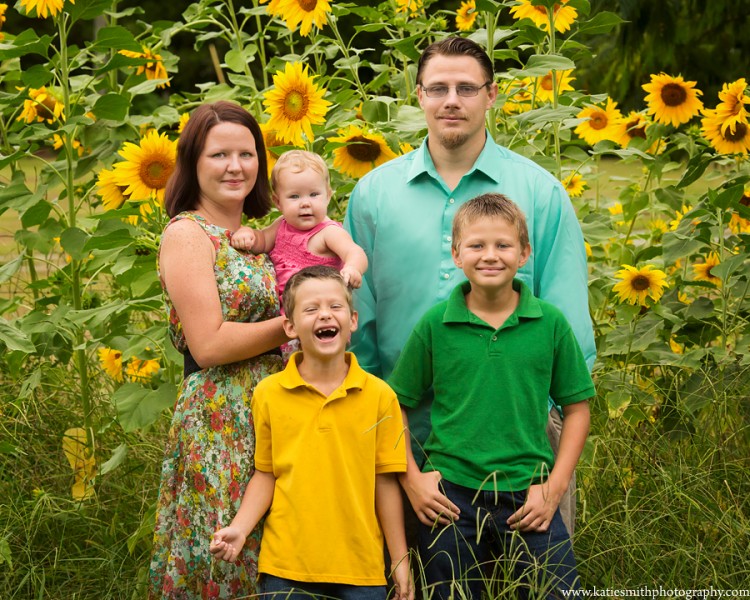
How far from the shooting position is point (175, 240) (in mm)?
2668

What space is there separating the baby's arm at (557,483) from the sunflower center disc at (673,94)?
7.35 feet

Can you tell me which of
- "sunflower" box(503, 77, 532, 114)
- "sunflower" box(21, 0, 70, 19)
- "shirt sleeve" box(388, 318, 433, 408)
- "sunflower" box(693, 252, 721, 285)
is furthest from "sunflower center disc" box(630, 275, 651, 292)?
"sunflower" box(21, 0, 70, 19)

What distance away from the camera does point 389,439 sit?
268 centimetres

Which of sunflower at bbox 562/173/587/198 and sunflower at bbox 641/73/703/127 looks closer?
sunflower at bbox 641/73/703/127

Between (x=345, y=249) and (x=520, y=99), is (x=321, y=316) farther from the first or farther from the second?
(x=520, y=99)

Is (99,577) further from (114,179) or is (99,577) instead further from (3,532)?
(114,179)

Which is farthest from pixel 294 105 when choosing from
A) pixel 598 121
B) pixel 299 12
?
pixel 598 121

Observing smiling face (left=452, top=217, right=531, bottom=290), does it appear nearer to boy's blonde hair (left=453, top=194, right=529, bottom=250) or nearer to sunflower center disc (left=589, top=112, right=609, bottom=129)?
boy's blonde hair (left=453, top=194, right=529, bottom=250)

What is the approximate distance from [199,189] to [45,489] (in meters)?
1.68

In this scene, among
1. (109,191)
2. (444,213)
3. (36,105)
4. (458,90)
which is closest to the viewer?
(458,90)

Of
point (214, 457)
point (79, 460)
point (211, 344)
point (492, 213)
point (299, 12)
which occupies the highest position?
point (299, 12)

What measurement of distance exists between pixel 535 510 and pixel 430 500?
26 cm

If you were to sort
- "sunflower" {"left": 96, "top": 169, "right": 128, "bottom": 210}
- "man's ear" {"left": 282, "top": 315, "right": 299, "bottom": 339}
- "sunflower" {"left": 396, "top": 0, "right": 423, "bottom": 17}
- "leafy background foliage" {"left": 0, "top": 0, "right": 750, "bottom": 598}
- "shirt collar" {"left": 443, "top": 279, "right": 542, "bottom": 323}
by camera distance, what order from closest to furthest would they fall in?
"man's ear" {"left": 282, "top": 315, "right": 299, "bottom": 339}
"shirt collar" {"left": 443, "top": 279, "right": 542, "bottom": 323}
"leafy background foliage" {"left": 0, "top": 0, "right": 750, "bottom": 598}
"sunflower" {"left": 96, "top": 169, "right": 128, "bottom": 210}
"sunflower" {"left": 396, "top": 0, "right": 423, "bottom": 17}

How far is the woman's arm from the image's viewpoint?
2629 mm
